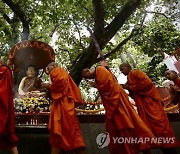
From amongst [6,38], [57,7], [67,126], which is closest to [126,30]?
[57,7]

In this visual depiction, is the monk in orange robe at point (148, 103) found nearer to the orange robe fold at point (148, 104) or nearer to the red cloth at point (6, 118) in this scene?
the orange robe fold at point (148, 104)

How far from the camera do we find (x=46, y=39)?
1339 centimetres

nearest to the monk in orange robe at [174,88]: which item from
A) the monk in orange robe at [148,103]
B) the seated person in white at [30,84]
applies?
the monk in orange robe at [148,103]

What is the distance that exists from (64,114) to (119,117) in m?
0.98

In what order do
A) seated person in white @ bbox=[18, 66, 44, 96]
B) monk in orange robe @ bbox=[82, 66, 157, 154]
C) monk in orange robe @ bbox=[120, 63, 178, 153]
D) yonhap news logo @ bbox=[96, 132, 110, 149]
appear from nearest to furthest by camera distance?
monk in orange robe @ bbox=[82, 66, 157, 154]
monk in orange robe @ bbox=[120, 63, 178, 153]
yonhap news logo @ bbox=[96, 132, 110, 149]
seated person in white @ bbox=[18, 66, 44, 96]

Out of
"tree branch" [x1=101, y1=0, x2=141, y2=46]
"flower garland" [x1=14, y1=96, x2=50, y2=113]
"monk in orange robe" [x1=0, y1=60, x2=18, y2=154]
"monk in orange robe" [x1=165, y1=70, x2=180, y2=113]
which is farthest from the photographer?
"tree branch" [x1=101, y1=0, x2=141, y2=46]

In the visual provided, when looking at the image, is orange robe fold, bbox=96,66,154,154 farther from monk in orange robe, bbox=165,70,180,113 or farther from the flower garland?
the flower garland

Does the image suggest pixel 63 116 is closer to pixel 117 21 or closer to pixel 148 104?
pixel 148 104

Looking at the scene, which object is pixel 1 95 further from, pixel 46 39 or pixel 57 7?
pixel 46 39

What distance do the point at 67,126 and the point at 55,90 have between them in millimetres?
708

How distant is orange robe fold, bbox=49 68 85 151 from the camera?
5.43 meters

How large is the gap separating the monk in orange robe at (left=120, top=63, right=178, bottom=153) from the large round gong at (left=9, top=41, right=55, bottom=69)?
12.4ft

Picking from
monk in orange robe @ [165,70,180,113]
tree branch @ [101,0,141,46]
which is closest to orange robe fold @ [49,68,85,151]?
monk in orange robe @ [165,70,180,113]

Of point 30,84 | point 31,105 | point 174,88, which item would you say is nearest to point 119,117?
point 174,88
